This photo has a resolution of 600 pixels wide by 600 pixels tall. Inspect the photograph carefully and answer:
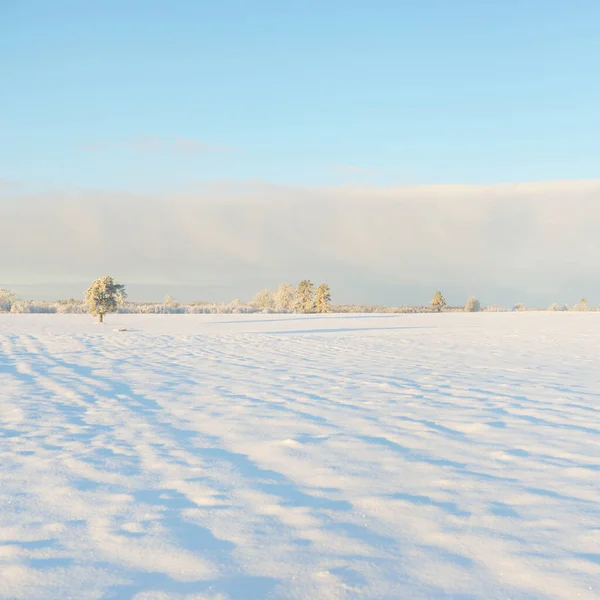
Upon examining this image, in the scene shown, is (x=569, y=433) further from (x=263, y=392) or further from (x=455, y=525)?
(x=263, y=392)

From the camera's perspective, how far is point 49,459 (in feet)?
15.7

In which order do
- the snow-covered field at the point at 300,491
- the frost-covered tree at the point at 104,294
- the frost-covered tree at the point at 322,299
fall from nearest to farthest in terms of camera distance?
1. the snow-covered field at the point at 300,491
2. the frost-covered tree at the point at 104,294
3. the frost-covered tree at the point at 322,299

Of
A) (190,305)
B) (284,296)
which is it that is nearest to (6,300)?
(190,305)

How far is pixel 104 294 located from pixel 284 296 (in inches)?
2366

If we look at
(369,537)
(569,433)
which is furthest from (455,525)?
(569,433)

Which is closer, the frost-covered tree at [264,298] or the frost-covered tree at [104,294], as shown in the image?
the frost-covered tree at [104,294]

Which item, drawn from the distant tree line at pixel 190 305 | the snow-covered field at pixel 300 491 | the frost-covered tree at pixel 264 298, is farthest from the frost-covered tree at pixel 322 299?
the snow-covered field at pixel 300 491

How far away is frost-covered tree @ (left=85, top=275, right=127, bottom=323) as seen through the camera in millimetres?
30203

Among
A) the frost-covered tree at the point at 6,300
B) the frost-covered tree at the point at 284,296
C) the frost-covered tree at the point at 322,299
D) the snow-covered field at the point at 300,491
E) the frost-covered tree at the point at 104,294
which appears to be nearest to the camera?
the snow-covered field at the point at 300,491

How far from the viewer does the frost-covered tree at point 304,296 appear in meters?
74.4

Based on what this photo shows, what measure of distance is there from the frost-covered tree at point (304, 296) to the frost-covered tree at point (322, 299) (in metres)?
1.02

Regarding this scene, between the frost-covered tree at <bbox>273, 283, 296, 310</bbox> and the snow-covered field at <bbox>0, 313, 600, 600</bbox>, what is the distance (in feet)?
260

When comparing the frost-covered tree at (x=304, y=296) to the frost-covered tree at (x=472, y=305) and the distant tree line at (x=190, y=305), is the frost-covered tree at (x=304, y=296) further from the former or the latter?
the frost-covered tree at (x=472, y=305)

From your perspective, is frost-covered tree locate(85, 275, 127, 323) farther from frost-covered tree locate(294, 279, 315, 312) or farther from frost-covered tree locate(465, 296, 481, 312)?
frost-covered tree locate(465, 296, 481, 312)
